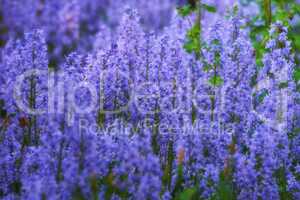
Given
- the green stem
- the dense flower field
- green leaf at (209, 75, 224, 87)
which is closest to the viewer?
the dense flower field

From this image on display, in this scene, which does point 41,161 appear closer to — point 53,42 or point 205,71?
point 205,71

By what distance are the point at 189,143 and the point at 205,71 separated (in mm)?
1120

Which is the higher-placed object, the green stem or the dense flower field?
the green stem

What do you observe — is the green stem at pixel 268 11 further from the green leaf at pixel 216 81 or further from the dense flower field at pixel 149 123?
the green leaf at pixel 216 81

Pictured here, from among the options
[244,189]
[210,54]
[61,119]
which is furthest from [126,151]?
[210,54]

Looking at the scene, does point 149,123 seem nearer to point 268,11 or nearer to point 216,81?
point 216,81

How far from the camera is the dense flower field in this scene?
3264mm

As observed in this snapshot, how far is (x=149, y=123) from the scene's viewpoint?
3.96m

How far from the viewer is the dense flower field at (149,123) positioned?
3264 millimetres

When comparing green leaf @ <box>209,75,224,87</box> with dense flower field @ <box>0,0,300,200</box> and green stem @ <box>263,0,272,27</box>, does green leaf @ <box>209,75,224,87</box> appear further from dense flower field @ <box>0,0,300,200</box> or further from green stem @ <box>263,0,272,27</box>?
green stem @ <box>263,0,272,27</box>

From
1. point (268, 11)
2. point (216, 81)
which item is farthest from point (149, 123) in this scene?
point (268, 11)

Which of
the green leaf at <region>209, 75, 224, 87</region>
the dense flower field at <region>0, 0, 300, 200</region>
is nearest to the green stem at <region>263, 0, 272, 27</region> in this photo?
the dense flower field at <region>0, 0, 300, 200</region>

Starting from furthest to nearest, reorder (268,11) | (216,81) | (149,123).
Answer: (268,11) < (216,81) < (149,123)

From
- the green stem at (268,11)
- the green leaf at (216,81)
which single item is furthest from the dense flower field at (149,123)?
the green stem at (268,11)
